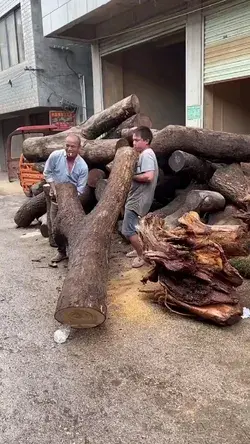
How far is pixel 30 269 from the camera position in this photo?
532 centimetres

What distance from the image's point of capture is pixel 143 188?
16.3 feet

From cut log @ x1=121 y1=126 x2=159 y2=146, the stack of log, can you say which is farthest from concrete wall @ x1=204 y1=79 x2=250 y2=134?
cut log @ x1=121 y1=126 x2=159 y2=146

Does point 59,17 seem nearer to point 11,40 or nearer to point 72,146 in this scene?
point 11,40

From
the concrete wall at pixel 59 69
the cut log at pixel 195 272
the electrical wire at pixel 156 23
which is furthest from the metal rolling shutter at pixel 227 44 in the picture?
the cut log at pixel 195 272

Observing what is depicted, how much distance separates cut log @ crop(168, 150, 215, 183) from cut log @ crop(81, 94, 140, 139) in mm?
1520

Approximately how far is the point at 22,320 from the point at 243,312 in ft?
6.72

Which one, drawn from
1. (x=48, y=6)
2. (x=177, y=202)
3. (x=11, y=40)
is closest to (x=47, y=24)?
(x=48, y=6)

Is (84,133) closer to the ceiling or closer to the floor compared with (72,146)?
closer to the ceiling

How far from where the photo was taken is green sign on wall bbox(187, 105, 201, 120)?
1017 cm

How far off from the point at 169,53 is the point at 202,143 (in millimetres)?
10273

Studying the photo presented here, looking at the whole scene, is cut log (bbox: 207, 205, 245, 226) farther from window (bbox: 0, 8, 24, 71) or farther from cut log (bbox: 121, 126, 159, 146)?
window (bbox: 0, 8, 24, 71)

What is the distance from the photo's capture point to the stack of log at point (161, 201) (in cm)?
354

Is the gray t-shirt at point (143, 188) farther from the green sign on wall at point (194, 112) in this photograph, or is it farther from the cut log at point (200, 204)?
the green sign on wall at point (194, 112)

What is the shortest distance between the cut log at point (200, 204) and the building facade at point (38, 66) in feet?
35.0
